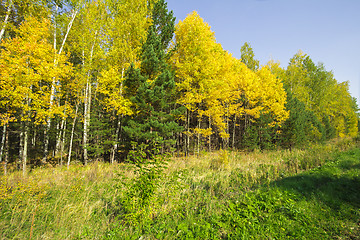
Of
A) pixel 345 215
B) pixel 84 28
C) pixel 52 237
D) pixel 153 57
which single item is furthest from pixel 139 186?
pixel 84 28

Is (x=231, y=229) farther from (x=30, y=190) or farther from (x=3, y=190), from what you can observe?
(x=3, y=190)

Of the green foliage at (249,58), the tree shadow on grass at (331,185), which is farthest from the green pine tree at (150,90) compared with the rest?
the green foliage at (249,58)

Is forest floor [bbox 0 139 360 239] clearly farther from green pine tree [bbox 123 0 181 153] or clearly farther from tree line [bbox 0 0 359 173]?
green pine tree [bbox 123 0 181 153]

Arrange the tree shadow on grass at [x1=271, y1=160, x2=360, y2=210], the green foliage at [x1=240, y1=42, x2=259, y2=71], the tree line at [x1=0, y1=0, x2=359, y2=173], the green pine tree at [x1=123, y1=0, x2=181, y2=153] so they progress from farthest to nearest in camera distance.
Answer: the green foliage at [x1=240, y1=42, x2=259, y2=71], the green pine tree at [x1=123, y1=0, x2=181, y2=153], the tree line at [x1=0, y1=0, x2=359, y2=173], the tree shadow on grass at [x1=271, y1=160, x2=360, y2=210]

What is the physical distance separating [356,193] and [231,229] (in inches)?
168

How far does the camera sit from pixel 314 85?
90.9ft

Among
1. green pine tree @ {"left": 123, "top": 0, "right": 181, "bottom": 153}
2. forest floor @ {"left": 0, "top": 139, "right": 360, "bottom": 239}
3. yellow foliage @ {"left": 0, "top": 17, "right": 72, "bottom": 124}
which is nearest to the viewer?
forest floor @ {"left": 0, "top": 139, "right": 360, "bottom": 239}

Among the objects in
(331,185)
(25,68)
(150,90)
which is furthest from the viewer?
(150,90)

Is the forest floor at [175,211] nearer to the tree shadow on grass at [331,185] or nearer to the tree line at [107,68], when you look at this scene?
the tree shadow on grass at [331,185]

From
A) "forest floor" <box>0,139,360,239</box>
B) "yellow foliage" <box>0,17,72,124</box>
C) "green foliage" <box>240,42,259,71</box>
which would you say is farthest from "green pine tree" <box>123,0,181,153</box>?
"green foliage" <box>240,42,259,71</box>

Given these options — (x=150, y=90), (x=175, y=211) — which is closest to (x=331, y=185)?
(x=175, y=211)

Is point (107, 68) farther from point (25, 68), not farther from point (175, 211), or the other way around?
point (175, 211)

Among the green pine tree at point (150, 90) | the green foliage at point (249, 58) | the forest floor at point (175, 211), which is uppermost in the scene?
the green foliage at point (249, 58)

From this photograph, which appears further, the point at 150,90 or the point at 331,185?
the point at 150,90
